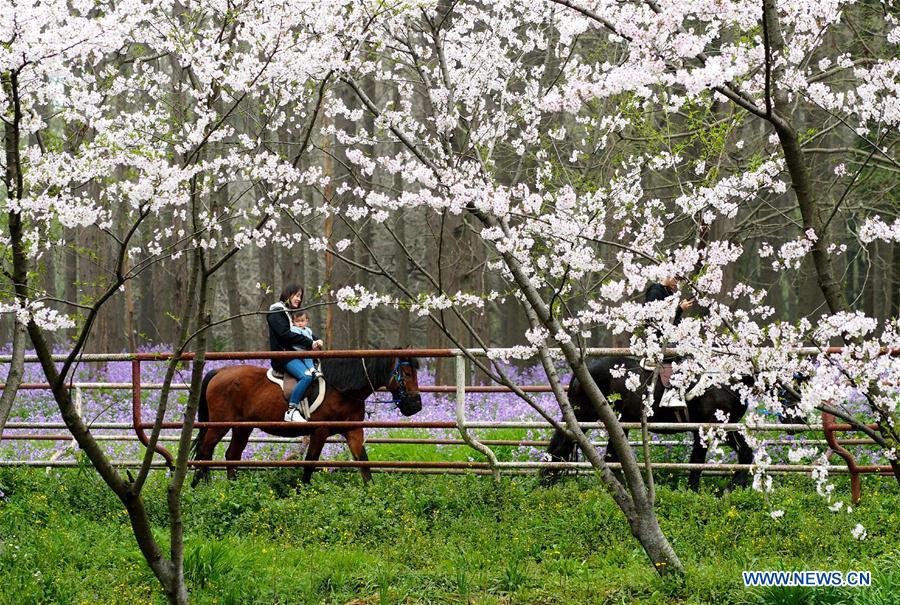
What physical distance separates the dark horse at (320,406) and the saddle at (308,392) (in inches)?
1.9

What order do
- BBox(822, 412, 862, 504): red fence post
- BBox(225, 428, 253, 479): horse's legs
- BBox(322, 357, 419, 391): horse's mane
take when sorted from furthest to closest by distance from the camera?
1. BBox(225, 428, 253, 479): horse's legs
2. BBox(322, 357, 419, 391): horse's mane
3. BBox(822, 412, 862, 504): red fence post

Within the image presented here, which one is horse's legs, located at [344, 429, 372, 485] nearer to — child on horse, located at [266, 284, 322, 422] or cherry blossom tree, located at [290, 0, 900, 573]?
child on horse, located at [266, 284, 322, 422]

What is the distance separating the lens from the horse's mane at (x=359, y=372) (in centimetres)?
1034

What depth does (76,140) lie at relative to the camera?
695 centimetres

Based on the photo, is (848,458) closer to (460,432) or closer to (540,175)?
(460,432)

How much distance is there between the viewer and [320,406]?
1051 centimetres

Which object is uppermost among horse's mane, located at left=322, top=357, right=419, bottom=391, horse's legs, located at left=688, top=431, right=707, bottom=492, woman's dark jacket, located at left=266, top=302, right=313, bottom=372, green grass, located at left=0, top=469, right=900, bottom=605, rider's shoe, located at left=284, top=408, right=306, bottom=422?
woman's dark jacket, located at left=266, top=302, right=313, bottom=372

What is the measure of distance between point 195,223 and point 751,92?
374cm

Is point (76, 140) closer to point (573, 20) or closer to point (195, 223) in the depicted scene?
point (195, 223)

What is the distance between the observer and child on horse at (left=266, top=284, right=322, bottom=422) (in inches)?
405

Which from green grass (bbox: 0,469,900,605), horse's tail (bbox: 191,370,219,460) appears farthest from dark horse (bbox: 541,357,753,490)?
horse's tail (bbox: 191,370,219,460)

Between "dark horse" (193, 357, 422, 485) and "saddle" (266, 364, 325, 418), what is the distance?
48 millimetres

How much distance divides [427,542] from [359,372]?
2.56 metres

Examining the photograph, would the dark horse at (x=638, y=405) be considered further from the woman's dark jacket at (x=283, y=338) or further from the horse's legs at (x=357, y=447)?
the woman's dark jacket at (x=283, y=338)
